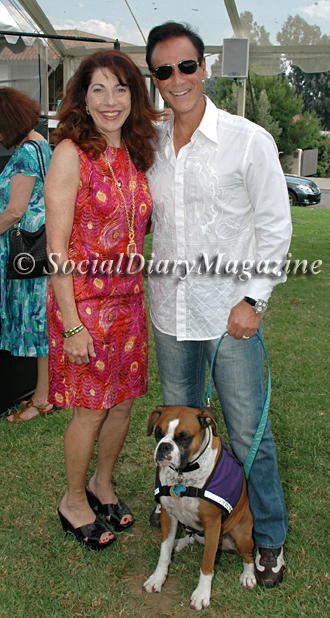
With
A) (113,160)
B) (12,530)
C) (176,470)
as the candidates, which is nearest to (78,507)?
(12,530)

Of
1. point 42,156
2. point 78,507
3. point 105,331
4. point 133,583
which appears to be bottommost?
point 133,583

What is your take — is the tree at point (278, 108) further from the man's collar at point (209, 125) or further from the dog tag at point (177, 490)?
the dog tag at point (177, 490)

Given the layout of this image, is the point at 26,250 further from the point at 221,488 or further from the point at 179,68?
the point at 221,488

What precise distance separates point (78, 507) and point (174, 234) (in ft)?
4.72

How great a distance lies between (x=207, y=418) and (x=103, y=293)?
2.32 feet

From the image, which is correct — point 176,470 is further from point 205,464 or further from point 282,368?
point 282,368

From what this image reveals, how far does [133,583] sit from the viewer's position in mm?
2352

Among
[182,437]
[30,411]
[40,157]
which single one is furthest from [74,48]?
[182,437]

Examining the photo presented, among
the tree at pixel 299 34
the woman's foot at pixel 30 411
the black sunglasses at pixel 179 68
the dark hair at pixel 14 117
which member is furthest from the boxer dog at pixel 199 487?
the tree at pixel 299 34

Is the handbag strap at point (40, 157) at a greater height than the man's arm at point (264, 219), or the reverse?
the handbag strap at point (40, 157)

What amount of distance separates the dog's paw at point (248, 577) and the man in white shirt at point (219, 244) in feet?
0.15

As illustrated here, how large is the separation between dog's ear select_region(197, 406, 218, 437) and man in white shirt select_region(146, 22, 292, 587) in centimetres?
18

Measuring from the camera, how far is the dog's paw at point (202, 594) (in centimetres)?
219

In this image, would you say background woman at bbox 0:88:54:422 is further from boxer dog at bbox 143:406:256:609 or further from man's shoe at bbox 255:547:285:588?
man's shoe at bbox 255:547:285:588
